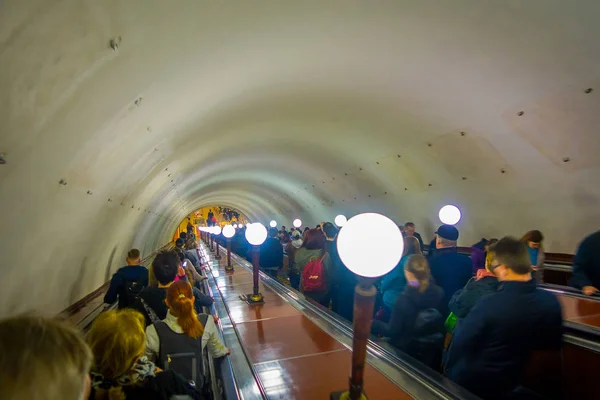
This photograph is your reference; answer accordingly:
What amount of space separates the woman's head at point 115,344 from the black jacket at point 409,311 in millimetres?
2191

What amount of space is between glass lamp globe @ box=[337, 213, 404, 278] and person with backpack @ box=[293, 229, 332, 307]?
3.59m

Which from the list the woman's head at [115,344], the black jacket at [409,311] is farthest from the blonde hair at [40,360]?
the black jacket at [409,311]

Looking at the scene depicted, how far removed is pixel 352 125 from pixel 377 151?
4.15ft

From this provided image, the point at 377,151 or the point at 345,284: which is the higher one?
the point at 377,151

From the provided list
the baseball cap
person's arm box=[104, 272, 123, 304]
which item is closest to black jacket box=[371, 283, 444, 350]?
the baseball cap

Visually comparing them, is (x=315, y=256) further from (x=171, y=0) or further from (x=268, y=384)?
(x=171, y=0)

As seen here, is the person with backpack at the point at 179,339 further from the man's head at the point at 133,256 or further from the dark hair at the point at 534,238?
the dark hair at the point at 534,238

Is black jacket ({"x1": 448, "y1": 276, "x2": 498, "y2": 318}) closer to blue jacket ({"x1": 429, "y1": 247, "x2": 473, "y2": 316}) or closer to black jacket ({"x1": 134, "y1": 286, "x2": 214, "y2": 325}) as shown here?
blue jacket ({"x1": 429, "y1": 247, "x2": 473, "y2": 316})

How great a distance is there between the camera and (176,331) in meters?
2.96

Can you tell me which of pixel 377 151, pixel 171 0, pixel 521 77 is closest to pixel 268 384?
pixel 171 0

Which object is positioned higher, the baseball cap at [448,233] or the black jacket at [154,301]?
the baseball cap at [448,233]

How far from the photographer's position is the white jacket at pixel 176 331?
2910 mm

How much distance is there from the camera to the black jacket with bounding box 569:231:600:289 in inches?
165

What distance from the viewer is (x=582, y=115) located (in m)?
5.21
